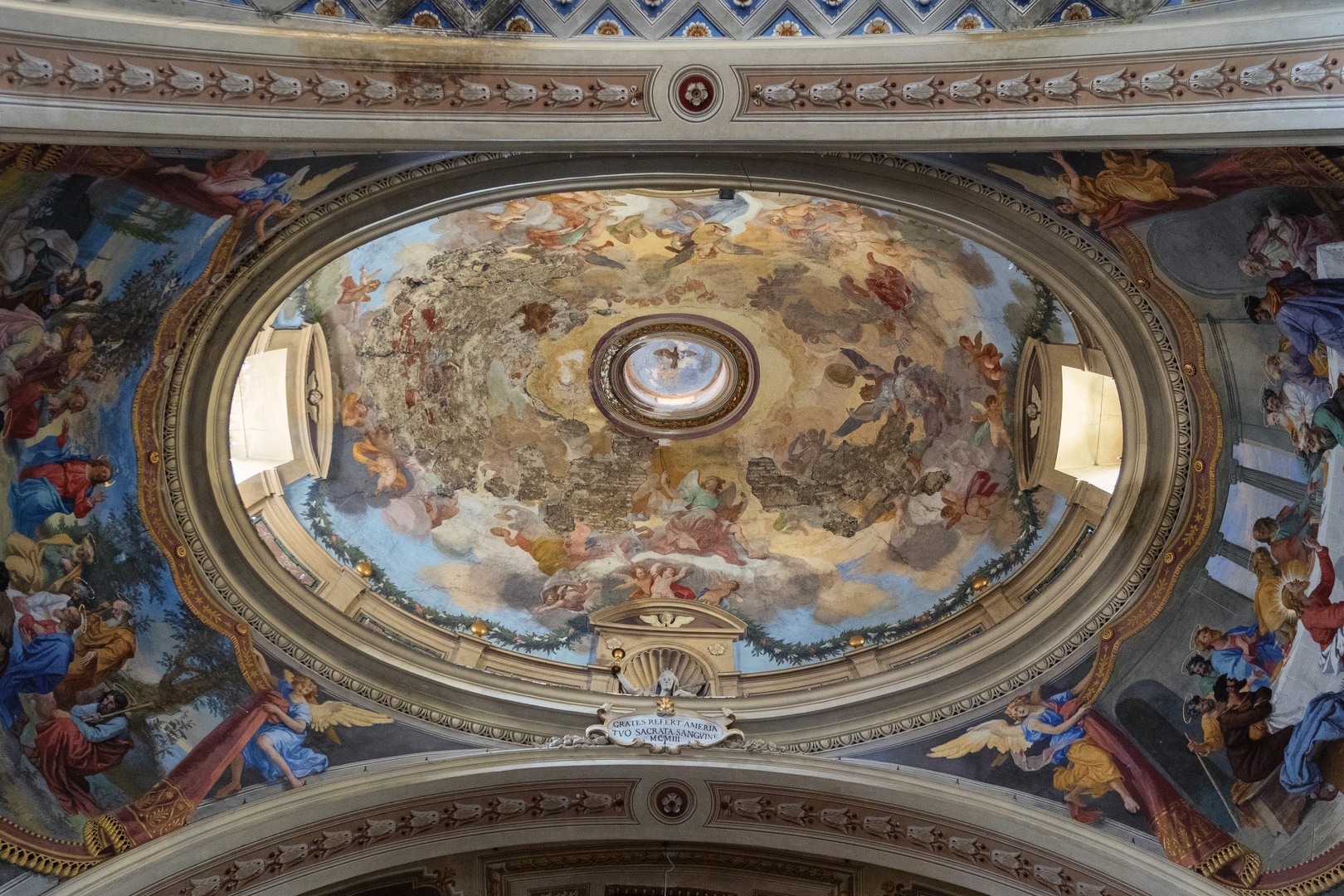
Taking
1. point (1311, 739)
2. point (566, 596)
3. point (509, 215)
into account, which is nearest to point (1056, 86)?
point (509, 215)

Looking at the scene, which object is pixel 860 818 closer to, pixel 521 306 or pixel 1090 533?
pixel 1090 533

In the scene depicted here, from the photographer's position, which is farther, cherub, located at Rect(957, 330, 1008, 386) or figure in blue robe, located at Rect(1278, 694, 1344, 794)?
cherub, located at Rect(957, 330, 1008, 386)

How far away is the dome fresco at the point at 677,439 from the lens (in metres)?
13.9

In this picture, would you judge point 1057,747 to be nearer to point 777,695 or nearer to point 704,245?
point 777,695

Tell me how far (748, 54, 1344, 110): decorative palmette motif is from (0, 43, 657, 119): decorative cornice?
4.01ft

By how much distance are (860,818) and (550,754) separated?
11.5ft

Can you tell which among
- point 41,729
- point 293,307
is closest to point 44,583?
point 41,729

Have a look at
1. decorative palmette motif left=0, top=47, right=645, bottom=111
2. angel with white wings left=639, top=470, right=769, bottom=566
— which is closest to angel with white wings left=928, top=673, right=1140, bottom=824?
angel with white wings left=639, top=470, right=769, bottom=566

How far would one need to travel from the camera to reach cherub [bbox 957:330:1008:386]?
14242mm

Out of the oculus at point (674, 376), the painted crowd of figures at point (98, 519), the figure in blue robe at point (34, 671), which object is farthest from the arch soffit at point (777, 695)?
the oculus at point (674, 376)

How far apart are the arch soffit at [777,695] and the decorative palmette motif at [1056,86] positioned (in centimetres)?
111

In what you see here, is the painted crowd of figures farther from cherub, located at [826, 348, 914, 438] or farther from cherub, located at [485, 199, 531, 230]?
cherub, located at [826, 348, 914, 438]

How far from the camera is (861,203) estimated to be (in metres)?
10.2

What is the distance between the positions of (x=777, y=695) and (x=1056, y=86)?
7.94 m
